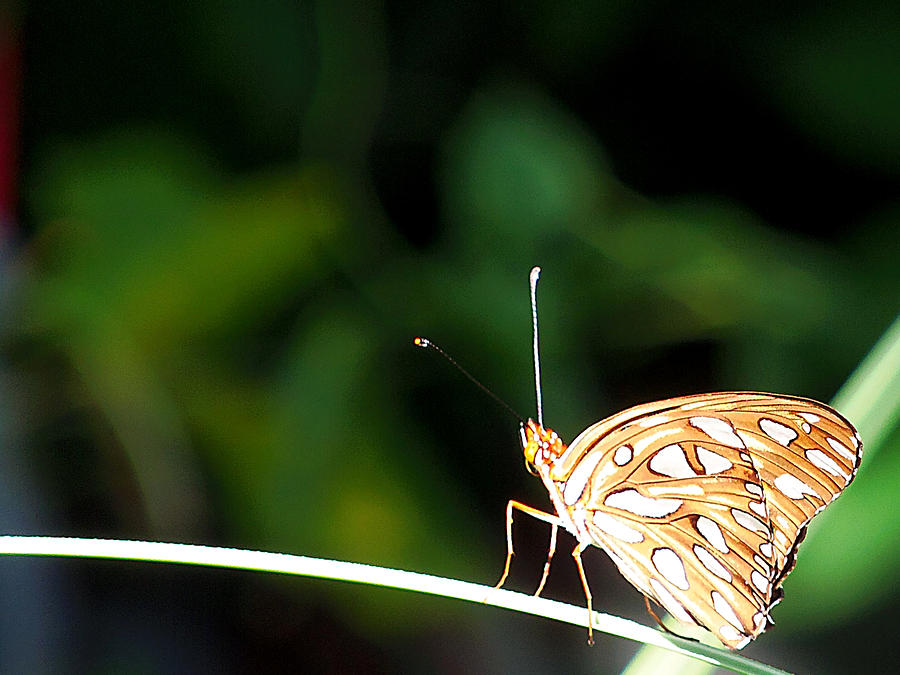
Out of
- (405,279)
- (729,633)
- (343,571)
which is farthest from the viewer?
(405,279)

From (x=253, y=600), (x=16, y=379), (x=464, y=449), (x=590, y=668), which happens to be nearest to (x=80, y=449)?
(x=16, y=379)

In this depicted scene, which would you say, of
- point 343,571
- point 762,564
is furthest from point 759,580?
point 343,571

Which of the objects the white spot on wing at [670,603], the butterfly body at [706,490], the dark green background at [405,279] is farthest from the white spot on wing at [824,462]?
the dark green background at [405,279]

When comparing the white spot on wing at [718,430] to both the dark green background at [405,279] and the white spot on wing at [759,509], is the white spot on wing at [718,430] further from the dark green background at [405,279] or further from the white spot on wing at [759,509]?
the dark green background at [405,279]

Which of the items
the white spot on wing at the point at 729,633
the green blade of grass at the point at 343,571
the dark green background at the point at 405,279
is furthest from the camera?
the dark green background at the point at 405,279

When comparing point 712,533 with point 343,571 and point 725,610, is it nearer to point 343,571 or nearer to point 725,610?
point 725,610

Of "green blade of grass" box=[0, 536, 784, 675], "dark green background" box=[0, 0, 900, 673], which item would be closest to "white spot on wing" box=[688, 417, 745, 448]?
"green blade of grass" box=[0, 536, 784, 675]
